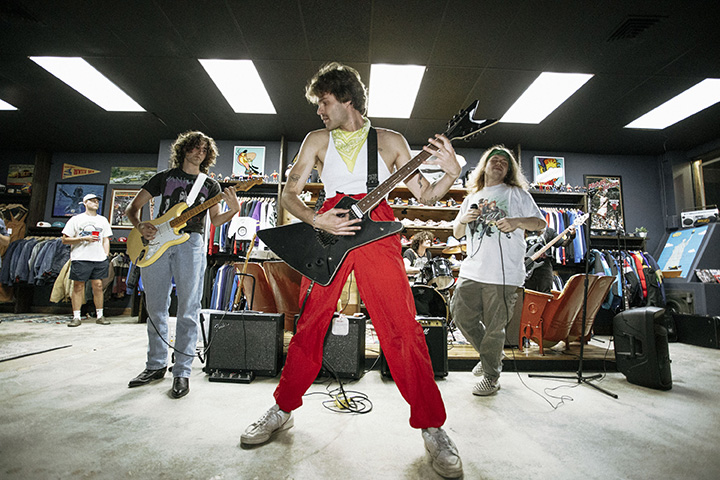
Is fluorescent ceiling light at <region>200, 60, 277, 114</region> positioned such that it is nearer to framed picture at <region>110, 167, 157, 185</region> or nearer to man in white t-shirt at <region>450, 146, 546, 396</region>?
framed picture at <region>110, 167, 157, 185</region>

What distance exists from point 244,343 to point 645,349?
3.08m

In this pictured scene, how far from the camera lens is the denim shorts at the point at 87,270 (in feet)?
17.6

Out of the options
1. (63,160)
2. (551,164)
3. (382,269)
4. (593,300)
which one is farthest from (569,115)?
(63,160)

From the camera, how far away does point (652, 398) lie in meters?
2.41

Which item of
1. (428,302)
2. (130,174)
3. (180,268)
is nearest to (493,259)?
(428,302)

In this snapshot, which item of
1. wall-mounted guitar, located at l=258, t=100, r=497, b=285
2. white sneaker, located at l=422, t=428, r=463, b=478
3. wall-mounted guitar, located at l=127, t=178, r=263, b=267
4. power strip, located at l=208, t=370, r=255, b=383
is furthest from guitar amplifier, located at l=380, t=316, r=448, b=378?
wall-mounted guitar, located at l=127, t=178, r=263, b=267

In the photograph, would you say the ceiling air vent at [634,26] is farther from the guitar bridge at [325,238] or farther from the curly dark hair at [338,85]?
the guitar bridge at [325,238]

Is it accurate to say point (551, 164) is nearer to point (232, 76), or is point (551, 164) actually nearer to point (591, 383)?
point (591, 383)

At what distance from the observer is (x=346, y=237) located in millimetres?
1536

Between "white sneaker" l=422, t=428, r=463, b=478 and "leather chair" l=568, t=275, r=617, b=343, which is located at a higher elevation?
"leather chair" l=568, t=275, r=617, b=343

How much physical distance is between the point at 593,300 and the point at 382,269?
9.99 feet

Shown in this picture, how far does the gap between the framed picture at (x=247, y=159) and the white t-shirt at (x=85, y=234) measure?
2.56m

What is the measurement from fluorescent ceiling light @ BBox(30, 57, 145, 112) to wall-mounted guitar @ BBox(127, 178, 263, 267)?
394 cm

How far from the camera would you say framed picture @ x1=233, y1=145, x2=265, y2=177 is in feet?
23.2
